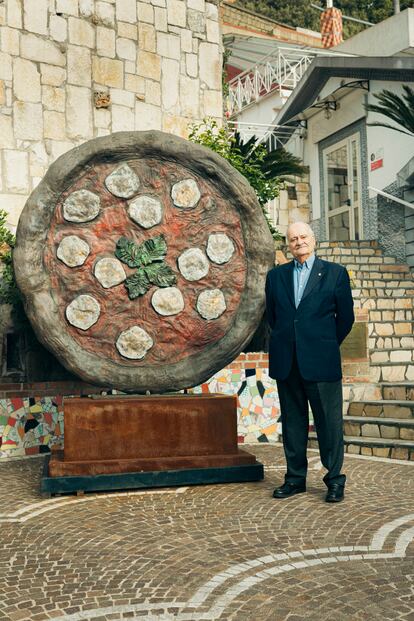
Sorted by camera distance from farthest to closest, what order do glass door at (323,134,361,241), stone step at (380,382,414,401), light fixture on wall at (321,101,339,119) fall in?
light fixture on wall at (321,101,339,119) → glass door at (323,134,361,241) → stone step at (380,382,414,401)

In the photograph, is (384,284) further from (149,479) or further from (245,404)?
(149,479)

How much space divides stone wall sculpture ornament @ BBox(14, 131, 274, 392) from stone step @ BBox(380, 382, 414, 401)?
225cm

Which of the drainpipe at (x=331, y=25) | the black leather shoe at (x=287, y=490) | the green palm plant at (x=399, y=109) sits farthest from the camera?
the drainpipe at (x=331, y=25)

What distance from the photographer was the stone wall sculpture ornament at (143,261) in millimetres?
4566

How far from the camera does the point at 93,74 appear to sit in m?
9.14

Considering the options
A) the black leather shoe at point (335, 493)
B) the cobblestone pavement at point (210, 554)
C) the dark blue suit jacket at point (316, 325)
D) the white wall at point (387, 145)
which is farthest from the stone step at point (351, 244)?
the black leather shoe at point (335, 493)

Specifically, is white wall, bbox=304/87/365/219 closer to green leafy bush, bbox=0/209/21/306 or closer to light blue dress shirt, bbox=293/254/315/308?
green leafy bush, bbox=0/209/21/306

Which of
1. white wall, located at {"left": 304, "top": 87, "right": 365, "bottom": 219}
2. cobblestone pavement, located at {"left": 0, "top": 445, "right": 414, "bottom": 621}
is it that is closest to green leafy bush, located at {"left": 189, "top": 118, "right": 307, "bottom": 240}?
white wall, located at {"left": 304, "top": 87, "right": 365, "bottom": 219}

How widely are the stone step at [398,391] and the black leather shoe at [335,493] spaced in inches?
102

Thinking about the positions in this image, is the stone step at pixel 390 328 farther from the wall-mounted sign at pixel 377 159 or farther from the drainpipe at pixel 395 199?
the wall-mounted sign at pixel 377 159

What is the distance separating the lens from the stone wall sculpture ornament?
457 centimetres

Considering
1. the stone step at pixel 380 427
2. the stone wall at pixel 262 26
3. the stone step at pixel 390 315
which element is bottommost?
the stone step at pixel 380 427

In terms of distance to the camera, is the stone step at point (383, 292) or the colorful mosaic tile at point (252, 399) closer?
the colorful mosaic tile at point (252, 399)

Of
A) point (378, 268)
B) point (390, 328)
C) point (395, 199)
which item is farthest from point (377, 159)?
point (390, 328)
